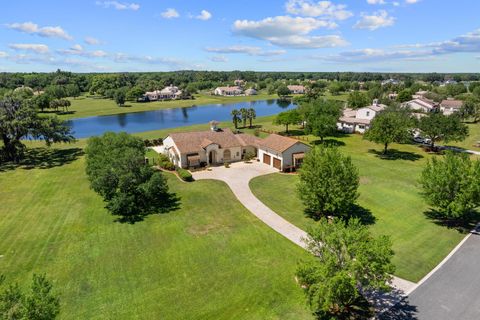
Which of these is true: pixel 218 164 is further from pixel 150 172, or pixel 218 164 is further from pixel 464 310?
pixel 464 310

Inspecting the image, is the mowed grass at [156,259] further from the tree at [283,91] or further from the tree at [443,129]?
the tree at [283,91]

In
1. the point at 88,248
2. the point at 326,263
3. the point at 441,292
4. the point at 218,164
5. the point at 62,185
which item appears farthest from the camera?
the point at 218,164

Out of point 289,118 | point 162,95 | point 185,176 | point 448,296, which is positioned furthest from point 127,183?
point 162,95

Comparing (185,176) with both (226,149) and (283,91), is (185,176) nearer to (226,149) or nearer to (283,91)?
(226,149)

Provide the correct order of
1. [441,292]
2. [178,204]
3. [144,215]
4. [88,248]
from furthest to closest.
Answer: [178,204], [144,215], [88,248], [441,292]

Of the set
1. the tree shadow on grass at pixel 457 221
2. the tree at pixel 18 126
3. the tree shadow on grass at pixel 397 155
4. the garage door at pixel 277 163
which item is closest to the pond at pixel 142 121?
the tree at pixel 18 126

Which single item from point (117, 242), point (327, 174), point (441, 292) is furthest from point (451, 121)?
point (117, 242)
